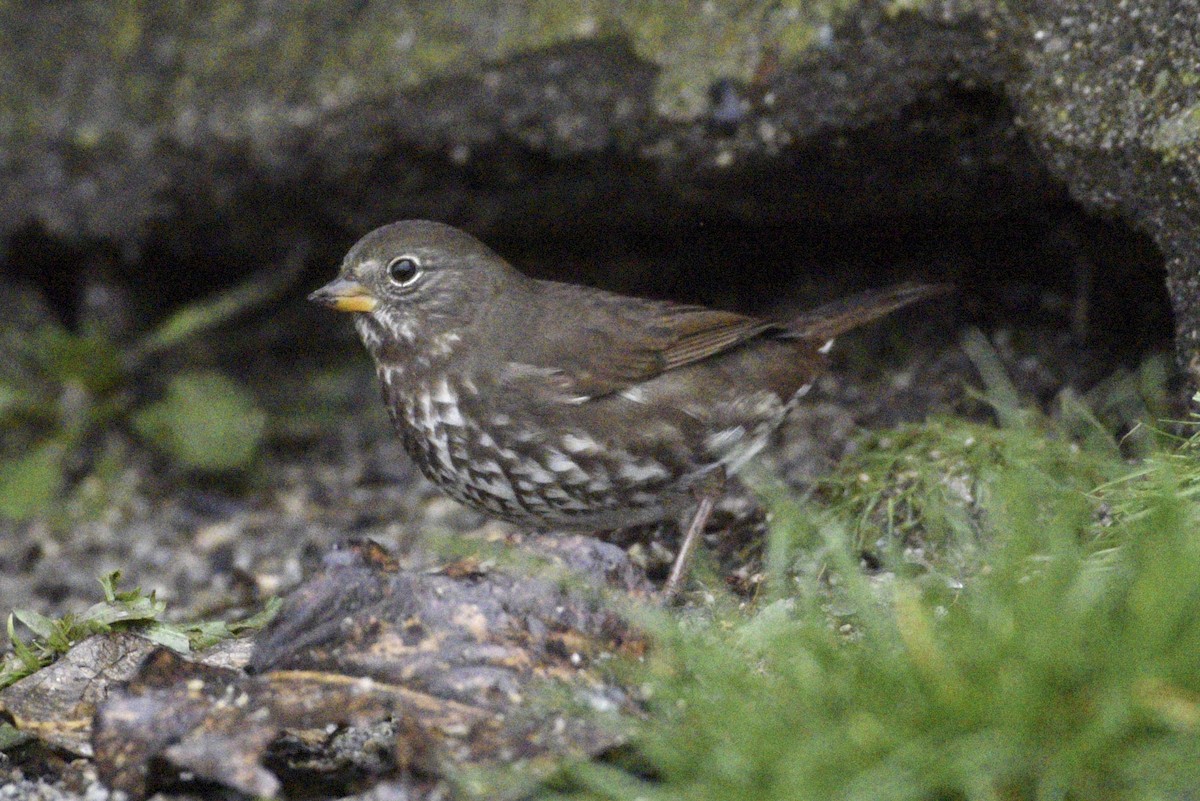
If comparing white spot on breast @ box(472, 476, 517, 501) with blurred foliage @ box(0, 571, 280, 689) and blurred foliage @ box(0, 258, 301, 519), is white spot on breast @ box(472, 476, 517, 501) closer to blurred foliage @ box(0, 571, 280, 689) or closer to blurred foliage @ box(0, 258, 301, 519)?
blurred foliage @ box(0, 571, 280, 689)

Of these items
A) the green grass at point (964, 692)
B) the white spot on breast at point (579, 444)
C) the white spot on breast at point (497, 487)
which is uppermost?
the white spot on breast at point (579, 444)

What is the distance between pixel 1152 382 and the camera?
15.5 feet

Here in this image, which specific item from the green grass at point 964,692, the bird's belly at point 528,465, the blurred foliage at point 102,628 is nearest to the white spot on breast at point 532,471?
the bird's belly at point 528,465

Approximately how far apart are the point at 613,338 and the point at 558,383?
0.25m

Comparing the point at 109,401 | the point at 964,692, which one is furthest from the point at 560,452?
the point at 109,401

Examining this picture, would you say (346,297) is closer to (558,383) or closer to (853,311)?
(558,383)

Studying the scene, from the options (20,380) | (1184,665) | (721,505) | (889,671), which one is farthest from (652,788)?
(20,380)

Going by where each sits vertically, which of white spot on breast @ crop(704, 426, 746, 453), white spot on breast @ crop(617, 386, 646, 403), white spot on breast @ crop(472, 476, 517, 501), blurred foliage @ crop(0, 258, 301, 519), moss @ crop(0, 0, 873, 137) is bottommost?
white spot on breast @ crop(704, 426, 746, 453)

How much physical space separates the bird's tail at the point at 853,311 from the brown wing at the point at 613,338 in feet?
0.55

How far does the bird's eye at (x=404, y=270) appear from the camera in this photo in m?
4.59

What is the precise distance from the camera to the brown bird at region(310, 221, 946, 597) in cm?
434

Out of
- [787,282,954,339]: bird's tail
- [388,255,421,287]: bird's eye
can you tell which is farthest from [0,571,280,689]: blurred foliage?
[787,282,954,339]: bird's tail

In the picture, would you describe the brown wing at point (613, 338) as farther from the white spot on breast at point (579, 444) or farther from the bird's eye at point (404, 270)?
the bird's eye at point (404, 270)

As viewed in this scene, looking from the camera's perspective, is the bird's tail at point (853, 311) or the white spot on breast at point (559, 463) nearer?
the white spot on breast at point (559, 463)
